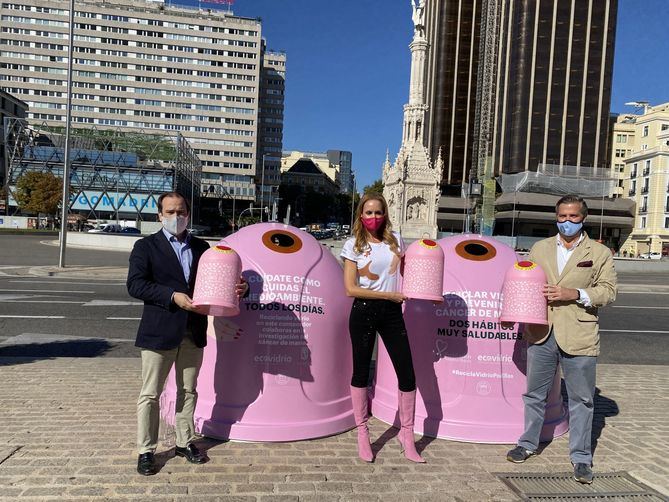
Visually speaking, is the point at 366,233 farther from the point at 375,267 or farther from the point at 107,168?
the point at 107,168

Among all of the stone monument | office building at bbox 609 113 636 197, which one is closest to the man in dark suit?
the stone monument

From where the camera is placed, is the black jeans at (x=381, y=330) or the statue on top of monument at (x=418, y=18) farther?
the statue on top of monument at (x=418, y=18)

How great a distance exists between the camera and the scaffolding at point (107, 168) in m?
66.9

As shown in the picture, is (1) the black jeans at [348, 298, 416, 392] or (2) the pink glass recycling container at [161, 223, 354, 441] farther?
(2) the pink glass recycling container at [161, 223, 354, 441]

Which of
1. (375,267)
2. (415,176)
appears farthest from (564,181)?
(375,267)

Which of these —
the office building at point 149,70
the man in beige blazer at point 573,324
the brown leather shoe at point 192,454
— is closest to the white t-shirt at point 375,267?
the man in beige blazer at point 573,324

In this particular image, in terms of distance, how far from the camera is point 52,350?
24.8 ft

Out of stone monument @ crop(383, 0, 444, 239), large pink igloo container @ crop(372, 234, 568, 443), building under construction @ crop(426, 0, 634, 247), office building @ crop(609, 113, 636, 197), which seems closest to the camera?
large pink igloo container @ crop(372, 234, 568, 443)

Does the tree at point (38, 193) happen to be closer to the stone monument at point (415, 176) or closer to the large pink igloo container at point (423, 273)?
the stone monument at point (415, 176)

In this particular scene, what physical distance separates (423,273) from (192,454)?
2.17 m

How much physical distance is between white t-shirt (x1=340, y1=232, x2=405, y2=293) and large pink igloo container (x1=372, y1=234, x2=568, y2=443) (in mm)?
790

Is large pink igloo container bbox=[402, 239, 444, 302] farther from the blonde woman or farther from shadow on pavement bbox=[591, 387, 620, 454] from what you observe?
shadow on pavement bbox=[591, 387, 620, 454]

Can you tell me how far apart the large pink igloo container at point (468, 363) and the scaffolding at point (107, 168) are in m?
64.5

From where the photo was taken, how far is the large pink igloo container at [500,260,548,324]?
3.84m
